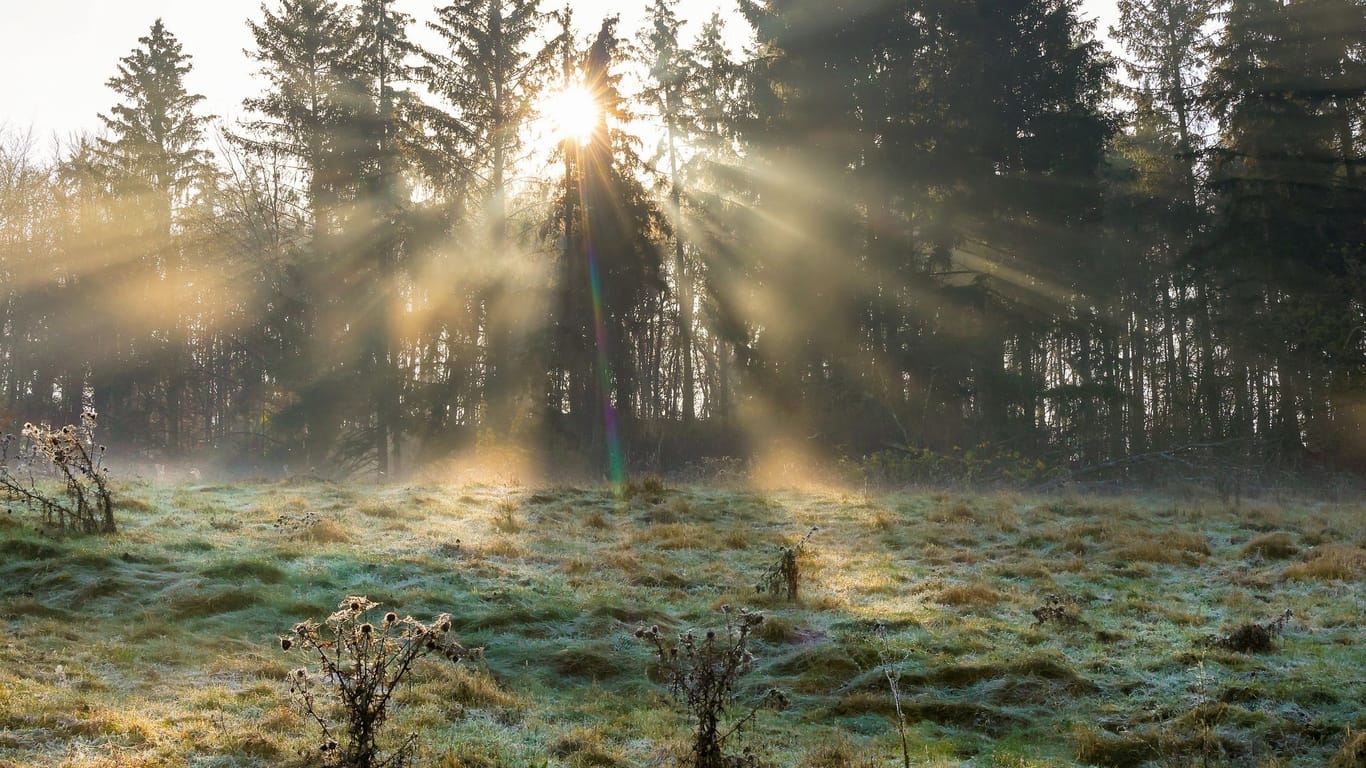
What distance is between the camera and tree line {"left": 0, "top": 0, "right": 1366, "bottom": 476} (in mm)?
24641

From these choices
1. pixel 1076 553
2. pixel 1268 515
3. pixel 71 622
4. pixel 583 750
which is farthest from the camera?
pixel 1268 515

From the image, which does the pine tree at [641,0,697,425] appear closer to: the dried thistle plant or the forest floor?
the forest floor

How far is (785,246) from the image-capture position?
88.8 ft

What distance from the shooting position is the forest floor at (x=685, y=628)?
569cm

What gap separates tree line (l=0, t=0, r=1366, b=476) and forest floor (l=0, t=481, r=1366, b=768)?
37.1ft

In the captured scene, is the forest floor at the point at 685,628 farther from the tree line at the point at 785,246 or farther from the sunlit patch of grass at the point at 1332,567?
the tree line at the point at 785,246

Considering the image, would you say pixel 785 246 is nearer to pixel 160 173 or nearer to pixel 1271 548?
pixel 1271 548

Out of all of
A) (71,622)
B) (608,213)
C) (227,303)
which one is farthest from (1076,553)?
(227,303)

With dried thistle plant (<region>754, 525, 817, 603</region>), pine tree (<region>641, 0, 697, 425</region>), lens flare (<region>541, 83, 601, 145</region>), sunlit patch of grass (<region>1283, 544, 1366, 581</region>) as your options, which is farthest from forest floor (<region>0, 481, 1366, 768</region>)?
pine tree (<region>641, 0, 697, 425</region>)

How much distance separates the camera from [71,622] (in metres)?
7.57

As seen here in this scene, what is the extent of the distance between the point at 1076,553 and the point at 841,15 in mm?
19291

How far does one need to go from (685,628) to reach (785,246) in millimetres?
19852

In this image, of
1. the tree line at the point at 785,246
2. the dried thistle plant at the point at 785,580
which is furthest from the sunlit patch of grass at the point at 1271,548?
the tree line at the point at 785,246

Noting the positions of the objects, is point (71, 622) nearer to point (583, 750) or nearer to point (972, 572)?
point (583, 750)
